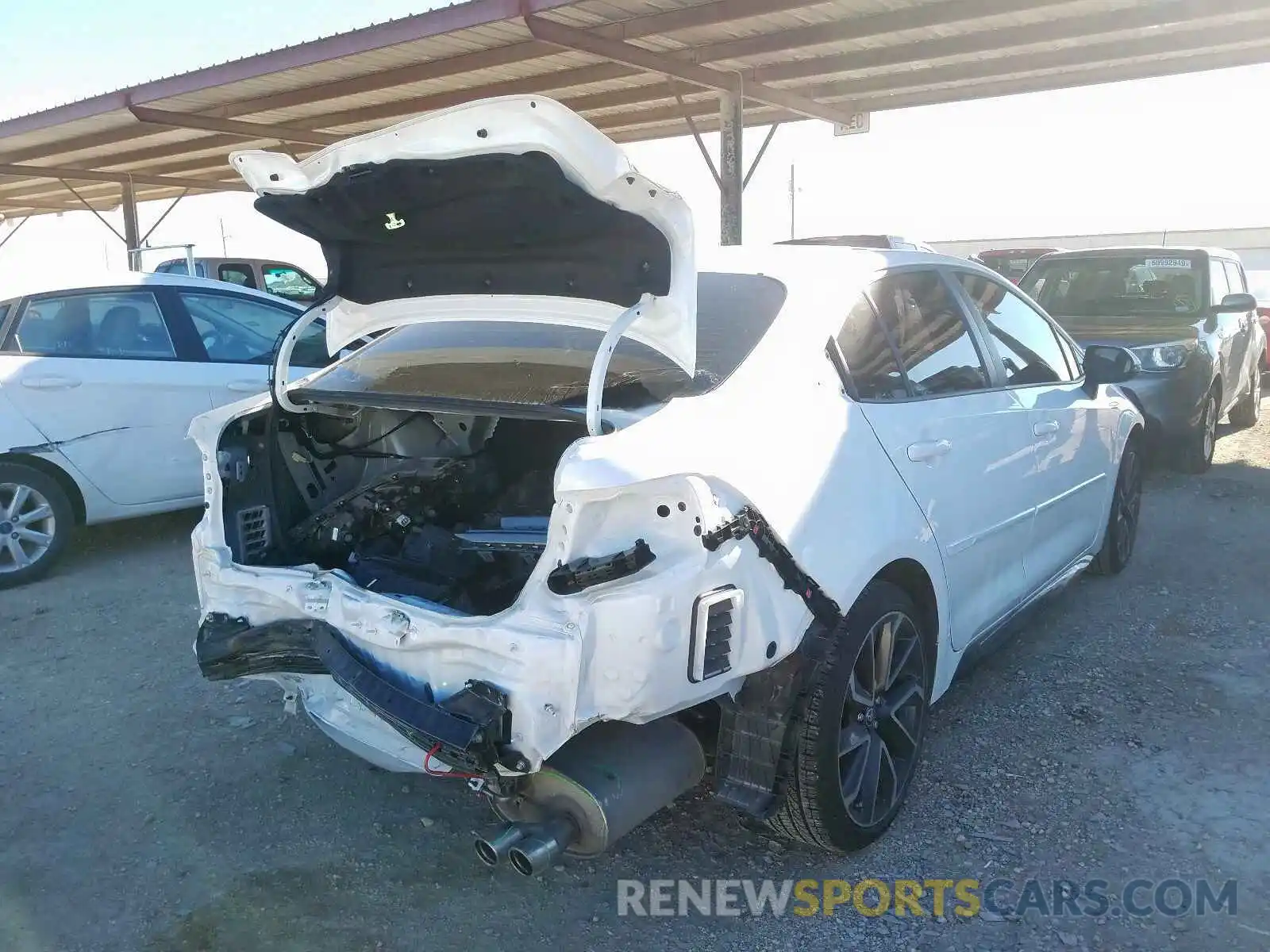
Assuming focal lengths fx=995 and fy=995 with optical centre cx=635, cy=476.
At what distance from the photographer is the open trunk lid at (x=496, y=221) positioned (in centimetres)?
227

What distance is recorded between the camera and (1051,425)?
3.97 meters

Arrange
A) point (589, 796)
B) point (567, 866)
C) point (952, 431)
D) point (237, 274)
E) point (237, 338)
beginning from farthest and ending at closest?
point (237, 274), point (237, 338), point (952, 431), point (567, 866), point (589, 796)

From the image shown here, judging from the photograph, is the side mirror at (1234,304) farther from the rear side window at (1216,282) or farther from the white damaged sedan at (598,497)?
the white damaged sedan at (598,497)

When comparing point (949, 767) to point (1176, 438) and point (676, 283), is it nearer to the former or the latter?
point (676, 283)

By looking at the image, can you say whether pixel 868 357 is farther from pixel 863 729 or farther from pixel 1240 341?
pixel 1240 341

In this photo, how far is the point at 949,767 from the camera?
11.2 ft

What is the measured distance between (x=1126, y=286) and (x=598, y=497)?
7649mm

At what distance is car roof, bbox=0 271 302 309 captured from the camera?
19.1 ft

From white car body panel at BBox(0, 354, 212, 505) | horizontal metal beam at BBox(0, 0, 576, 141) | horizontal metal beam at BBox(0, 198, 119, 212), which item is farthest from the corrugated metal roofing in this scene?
horizontal metal beam at BBox(0, 198, 119, 212)

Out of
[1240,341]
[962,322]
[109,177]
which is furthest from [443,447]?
[109,177]

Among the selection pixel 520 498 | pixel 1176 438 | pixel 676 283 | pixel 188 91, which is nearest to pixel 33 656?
pixel 520 498

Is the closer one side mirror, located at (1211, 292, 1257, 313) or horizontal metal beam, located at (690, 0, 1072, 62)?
side mirror, located at (1211, 292, 1257, 313)

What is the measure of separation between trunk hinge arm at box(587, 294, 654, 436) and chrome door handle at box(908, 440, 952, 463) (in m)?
0.97

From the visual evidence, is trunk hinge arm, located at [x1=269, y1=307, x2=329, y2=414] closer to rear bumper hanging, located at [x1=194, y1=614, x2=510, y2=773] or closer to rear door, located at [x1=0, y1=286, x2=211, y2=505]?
rear bumper hanging, located at [x1=194, y1=614, x2=510, y2=773]
